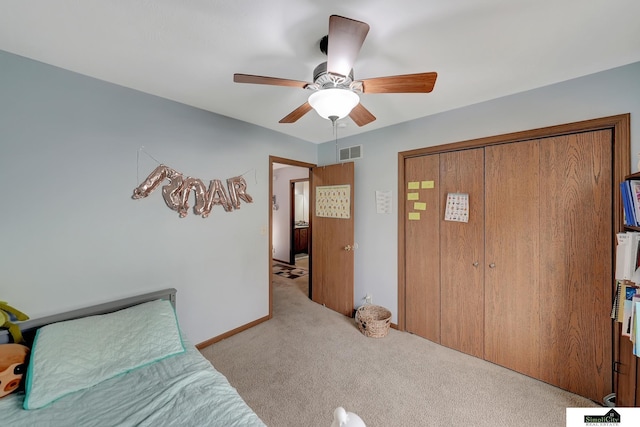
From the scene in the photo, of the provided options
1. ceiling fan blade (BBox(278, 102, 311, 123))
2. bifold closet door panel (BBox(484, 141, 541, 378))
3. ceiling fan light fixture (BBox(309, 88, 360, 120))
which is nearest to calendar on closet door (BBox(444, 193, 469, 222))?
bifold closet door panel (BBox(484, 141, 541, 378))

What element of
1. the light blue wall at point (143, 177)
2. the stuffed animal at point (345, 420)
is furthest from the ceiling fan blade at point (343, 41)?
the stuffed animal at point (345, 420)

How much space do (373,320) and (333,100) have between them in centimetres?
228

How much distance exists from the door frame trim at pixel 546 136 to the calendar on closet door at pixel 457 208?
17.8 inches

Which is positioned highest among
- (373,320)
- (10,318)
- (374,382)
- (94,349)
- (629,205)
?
(629,205)

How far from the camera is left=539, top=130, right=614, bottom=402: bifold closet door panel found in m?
1.72

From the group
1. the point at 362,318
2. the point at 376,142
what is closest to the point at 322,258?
the point at 362,318

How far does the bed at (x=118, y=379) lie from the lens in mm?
1080

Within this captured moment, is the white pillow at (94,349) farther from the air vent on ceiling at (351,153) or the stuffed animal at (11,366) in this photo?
the air vent on ceiling at (351,153)

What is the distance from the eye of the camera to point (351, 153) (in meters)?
3.18

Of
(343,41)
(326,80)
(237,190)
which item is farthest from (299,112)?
(237,190)

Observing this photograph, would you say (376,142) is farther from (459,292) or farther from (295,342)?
(295,342)

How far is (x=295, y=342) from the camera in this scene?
2.52 meters

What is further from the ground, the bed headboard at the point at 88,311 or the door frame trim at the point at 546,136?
the door frame trim at the point at 546,136

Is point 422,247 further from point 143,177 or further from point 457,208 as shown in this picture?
point 143,177
